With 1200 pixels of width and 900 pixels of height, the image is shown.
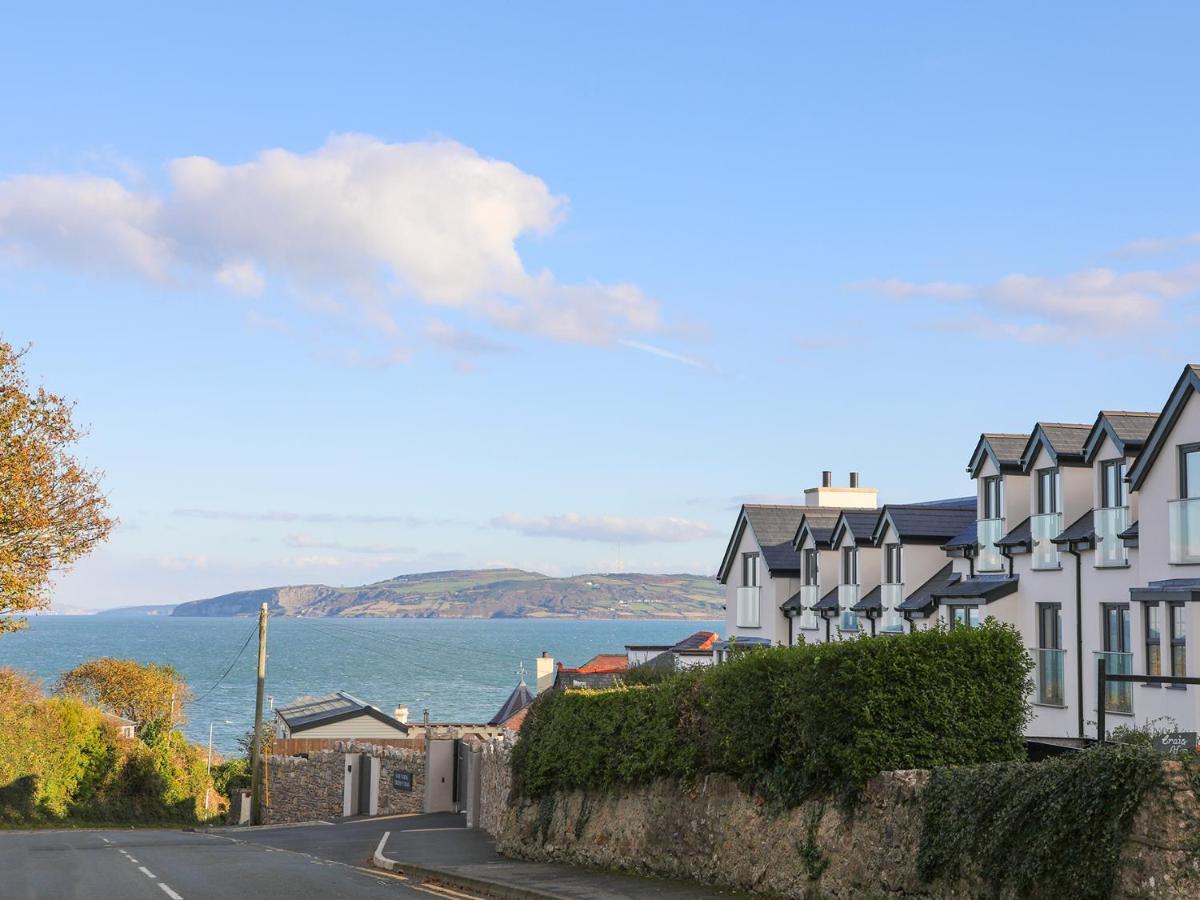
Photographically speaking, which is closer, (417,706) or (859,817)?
(859,817)

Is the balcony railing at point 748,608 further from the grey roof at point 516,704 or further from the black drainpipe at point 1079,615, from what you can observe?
the grey roof at point 516,704

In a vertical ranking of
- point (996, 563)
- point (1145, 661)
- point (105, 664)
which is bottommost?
point (105, 664)

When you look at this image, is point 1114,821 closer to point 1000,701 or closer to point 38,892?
point 1000,701

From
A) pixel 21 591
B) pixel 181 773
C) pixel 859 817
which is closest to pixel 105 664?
pixel 181 773

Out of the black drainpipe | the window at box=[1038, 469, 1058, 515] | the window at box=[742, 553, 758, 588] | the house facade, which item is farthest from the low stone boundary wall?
the window at box=[742, 553, 758, 588]

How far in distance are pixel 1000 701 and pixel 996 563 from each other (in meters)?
17.5

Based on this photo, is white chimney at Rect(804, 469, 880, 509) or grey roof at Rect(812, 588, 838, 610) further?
white chimney at Rect(804, 469, 880, 509)

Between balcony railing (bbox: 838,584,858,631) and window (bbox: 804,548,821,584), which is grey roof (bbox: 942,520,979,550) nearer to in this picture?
balcony railing (bbox: 838,584,858,631)

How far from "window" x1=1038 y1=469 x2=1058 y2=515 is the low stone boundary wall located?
14.1m

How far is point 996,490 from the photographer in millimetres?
32844

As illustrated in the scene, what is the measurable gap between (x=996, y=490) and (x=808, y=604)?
34.5ft

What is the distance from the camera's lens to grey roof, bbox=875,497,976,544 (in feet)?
120

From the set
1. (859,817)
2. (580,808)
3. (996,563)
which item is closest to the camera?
(859,817)

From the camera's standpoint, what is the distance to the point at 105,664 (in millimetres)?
84188
